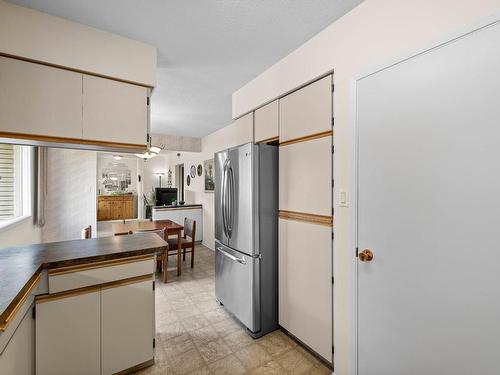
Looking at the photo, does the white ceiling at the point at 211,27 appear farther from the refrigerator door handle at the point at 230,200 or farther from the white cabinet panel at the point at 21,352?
the white cabinet panel at the point at 21,352

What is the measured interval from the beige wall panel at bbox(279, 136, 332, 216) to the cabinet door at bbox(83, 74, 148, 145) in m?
1.34

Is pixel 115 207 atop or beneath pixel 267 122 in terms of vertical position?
beneath

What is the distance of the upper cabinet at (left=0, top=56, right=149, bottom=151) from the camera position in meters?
1.65

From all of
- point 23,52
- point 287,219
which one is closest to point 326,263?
point 287,219

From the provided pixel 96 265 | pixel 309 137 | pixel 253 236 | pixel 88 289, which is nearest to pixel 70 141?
pixel 96 265

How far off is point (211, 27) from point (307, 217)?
1716 millimetres

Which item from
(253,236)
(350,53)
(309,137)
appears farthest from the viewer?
(253,236)

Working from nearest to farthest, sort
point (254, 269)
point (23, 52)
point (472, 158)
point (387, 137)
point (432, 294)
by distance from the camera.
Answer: point (472, 158) < point (432, 294) < point (387, 137) < point (23, 52) < point (254, 269)

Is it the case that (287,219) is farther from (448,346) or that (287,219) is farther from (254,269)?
(448,346)

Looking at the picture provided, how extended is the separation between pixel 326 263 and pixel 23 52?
2691 millimetres

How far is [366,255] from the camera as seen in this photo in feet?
5.01

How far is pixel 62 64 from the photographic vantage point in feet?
5.84

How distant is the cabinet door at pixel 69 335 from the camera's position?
145cm

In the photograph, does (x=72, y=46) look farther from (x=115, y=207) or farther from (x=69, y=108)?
(x=115, y=207)
